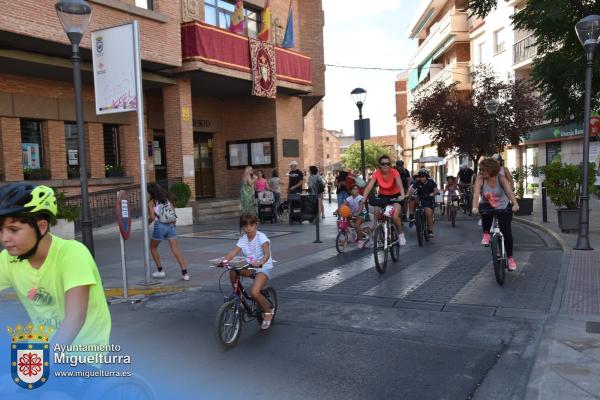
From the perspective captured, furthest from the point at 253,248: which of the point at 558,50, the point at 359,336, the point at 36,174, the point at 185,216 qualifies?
the point at 36,174

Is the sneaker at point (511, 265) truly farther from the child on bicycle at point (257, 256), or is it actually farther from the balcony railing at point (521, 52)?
the balcony railing at point (521, 52)

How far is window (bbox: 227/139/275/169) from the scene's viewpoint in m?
22.2

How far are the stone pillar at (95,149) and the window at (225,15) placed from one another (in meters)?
5.61

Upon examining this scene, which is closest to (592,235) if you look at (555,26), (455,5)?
(555,26)

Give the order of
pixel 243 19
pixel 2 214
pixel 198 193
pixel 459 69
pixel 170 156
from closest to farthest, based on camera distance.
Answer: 1. pixel 2 214
2. pixel 170 156
3. pixel 243 19
4. pixel 198 193
5. pixel 459 69

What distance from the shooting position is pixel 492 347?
16.1 ft

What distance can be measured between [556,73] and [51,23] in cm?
Result: 1190

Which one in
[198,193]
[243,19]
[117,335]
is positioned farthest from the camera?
[198,193]

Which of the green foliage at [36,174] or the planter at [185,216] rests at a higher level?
the green foliage at [36,174]

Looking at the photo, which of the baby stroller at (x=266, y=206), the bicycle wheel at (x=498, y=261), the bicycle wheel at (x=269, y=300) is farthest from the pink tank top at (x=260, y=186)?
the bicycle wheel at (x=269, y=300)

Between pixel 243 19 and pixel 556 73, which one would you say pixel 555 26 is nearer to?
pixel 556 73

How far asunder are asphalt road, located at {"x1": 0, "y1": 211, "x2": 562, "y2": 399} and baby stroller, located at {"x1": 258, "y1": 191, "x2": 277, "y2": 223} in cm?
845

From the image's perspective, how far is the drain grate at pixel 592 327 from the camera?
5178 mm

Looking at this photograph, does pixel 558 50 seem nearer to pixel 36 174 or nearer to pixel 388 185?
pixel 388 185
